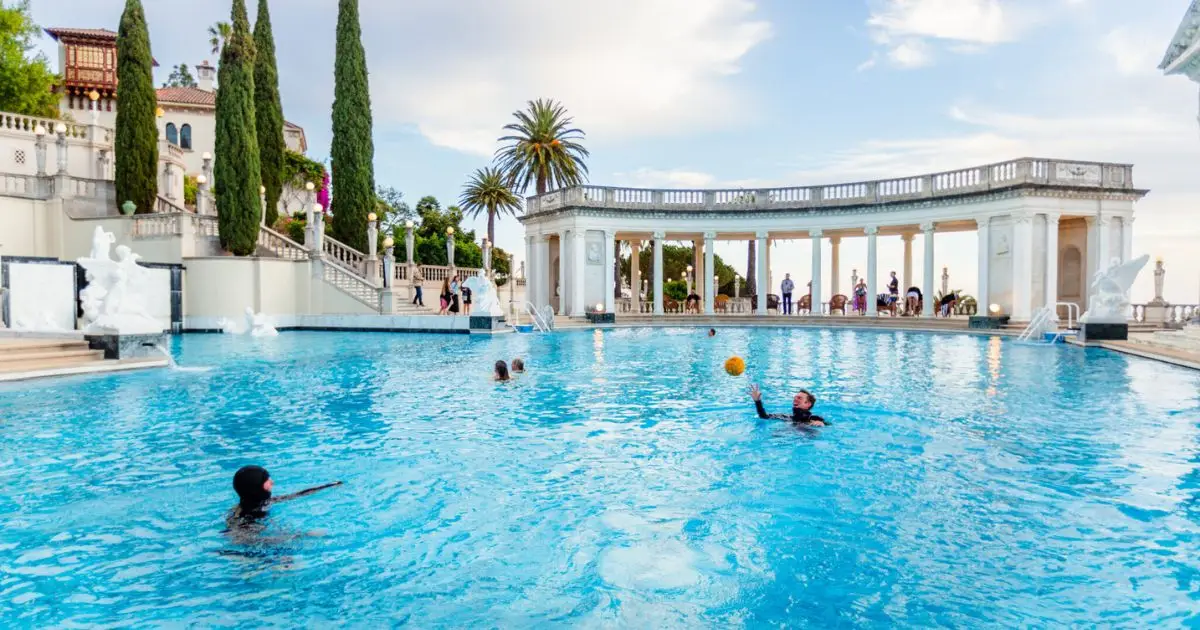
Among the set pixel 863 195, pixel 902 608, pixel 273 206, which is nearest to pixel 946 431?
pixel 902 608

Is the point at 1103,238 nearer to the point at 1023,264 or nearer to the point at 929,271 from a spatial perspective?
the point at 1023,264

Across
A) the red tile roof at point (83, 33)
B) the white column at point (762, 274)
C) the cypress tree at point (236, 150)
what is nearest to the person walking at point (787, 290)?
the white column at point (762, 274)

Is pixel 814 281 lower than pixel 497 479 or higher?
higher

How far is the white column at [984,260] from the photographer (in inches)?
1188

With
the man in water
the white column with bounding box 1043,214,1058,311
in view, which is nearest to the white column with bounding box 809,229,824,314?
the white column with bounding box 1043,214,1058,311

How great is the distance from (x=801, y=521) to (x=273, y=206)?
35.1m

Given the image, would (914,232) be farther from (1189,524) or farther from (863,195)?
(1189,524)

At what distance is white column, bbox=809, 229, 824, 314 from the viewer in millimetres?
35125

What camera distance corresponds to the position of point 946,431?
8.60m

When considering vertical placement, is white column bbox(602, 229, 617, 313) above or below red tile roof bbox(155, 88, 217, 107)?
below

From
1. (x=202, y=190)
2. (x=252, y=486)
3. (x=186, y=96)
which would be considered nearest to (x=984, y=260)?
(x=252, y=486)

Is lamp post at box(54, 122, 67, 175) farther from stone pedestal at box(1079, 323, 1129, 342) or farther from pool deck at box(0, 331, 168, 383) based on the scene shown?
stone pedestal at box(1079, 323, 1129, 342)

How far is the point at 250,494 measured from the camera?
5.16 m

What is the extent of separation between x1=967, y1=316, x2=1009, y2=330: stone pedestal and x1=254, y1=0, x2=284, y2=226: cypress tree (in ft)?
106
